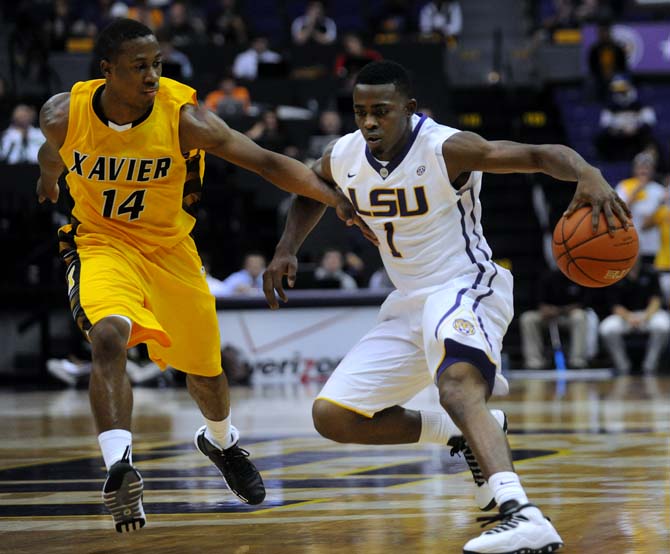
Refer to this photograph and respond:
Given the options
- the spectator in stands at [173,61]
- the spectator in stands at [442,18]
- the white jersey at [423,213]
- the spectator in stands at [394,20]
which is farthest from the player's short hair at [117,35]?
the spectator in stands at [442,18]

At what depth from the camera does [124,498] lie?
4676mm

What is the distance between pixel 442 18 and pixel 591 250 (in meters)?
16.7

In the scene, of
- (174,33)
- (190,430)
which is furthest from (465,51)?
(190,430)

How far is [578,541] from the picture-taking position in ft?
15.0

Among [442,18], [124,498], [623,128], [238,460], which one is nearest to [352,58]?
[442,18]

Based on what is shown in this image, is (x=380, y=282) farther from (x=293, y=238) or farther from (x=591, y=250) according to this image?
(x=591, y=250)

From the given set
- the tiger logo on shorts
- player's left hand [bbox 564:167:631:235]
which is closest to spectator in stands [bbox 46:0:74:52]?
the tiger logo on shorts

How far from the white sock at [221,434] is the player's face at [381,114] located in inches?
60.1

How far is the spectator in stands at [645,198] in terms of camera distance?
52.6 ft

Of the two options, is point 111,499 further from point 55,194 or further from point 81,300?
point 55,194

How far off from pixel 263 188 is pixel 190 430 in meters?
8.36

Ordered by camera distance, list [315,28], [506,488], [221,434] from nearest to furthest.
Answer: [506,488] < [221,434] < [315,28]

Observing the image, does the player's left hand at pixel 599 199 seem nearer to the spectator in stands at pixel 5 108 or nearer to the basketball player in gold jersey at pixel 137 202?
the basketball player in gold jersey at pixel 137 202

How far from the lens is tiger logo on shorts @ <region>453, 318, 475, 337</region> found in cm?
488
